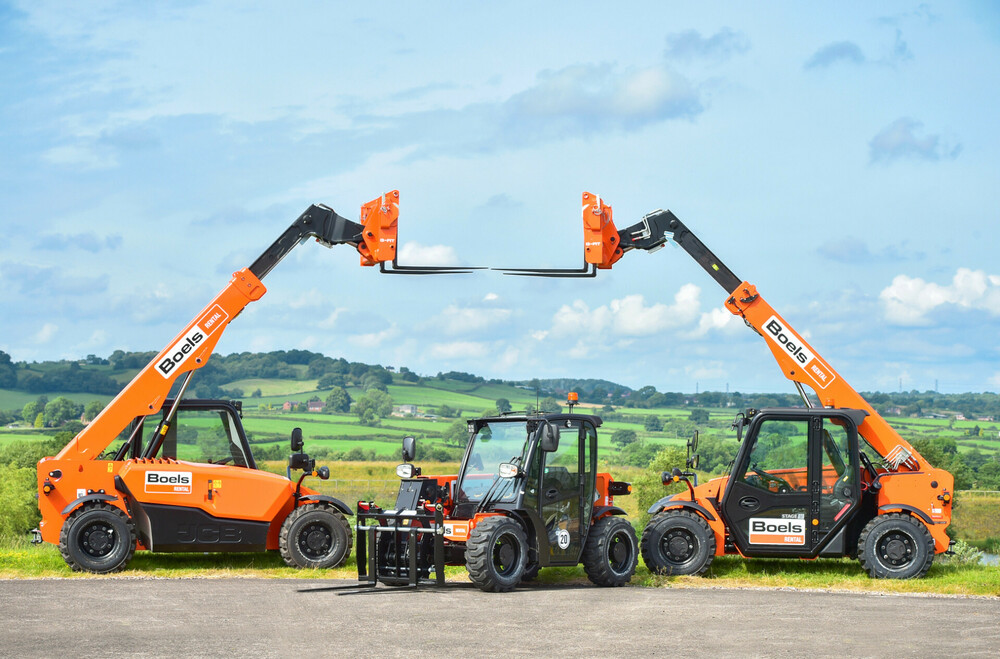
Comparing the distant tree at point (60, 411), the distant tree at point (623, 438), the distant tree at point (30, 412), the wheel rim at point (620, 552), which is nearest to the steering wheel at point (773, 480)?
the wheel rim at point (620, 552)

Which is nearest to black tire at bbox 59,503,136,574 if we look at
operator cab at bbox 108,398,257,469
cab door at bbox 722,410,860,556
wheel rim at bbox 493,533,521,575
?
operator cab at bbox 108,398,257,469

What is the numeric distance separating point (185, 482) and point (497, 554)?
5.07 metres

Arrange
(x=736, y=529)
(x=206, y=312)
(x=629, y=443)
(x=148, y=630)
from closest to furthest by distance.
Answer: (x=148, y=630)
(x=736, y=529)
(x=206, y=312)
(x=629, y=443)

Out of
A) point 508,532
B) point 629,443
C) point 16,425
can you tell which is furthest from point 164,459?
point 16,425

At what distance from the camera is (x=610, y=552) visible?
594 inches

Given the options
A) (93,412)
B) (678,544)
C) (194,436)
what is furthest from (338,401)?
(678,544)

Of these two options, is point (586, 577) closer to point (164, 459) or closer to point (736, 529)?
point (736, 529)

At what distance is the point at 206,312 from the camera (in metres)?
16.8

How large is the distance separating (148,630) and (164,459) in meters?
5.78

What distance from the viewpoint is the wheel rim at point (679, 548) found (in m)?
15.6

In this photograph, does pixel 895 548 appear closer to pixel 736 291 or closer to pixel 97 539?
pixel 736 291

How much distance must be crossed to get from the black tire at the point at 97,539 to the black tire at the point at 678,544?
23.6 feet

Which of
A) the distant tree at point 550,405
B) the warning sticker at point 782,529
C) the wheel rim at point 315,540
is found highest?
the distant tree at point 550,405

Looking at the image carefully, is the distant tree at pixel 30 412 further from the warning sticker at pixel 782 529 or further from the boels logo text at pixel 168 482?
the warning sticker at pixel 782 529
